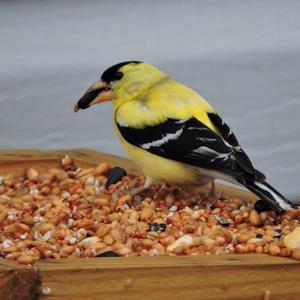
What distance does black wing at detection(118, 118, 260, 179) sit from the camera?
2.80m

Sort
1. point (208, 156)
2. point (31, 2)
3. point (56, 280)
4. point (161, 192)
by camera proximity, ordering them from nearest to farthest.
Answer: point (56, 280) → point (208, 156) → point (161, 192) → point (31, 2)

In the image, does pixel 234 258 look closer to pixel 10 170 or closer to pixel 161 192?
pixel 161 192

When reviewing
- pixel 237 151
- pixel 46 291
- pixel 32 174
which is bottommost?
pixel 46 291

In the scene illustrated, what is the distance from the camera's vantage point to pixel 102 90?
304cm

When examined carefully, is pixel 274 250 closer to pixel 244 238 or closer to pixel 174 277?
pixel 244 238

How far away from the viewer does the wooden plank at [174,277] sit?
2.34m

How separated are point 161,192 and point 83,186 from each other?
25cm

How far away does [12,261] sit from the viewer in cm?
241

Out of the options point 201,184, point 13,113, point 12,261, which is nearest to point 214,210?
point 201,184

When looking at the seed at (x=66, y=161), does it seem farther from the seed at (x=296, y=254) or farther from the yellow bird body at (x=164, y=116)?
the seed at (x=296, y=254)

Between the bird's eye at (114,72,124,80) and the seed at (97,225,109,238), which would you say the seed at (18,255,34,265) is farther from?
the bird's eye at (114,72,124,80)

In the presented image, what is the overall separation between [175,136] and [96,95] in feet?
1.03

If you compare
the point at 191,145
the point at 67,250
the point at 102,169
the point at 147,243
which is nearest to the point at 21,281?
the point at 67,250

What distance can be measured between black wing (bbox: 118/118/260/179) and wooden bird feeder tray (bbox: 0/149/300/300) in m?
0.36
